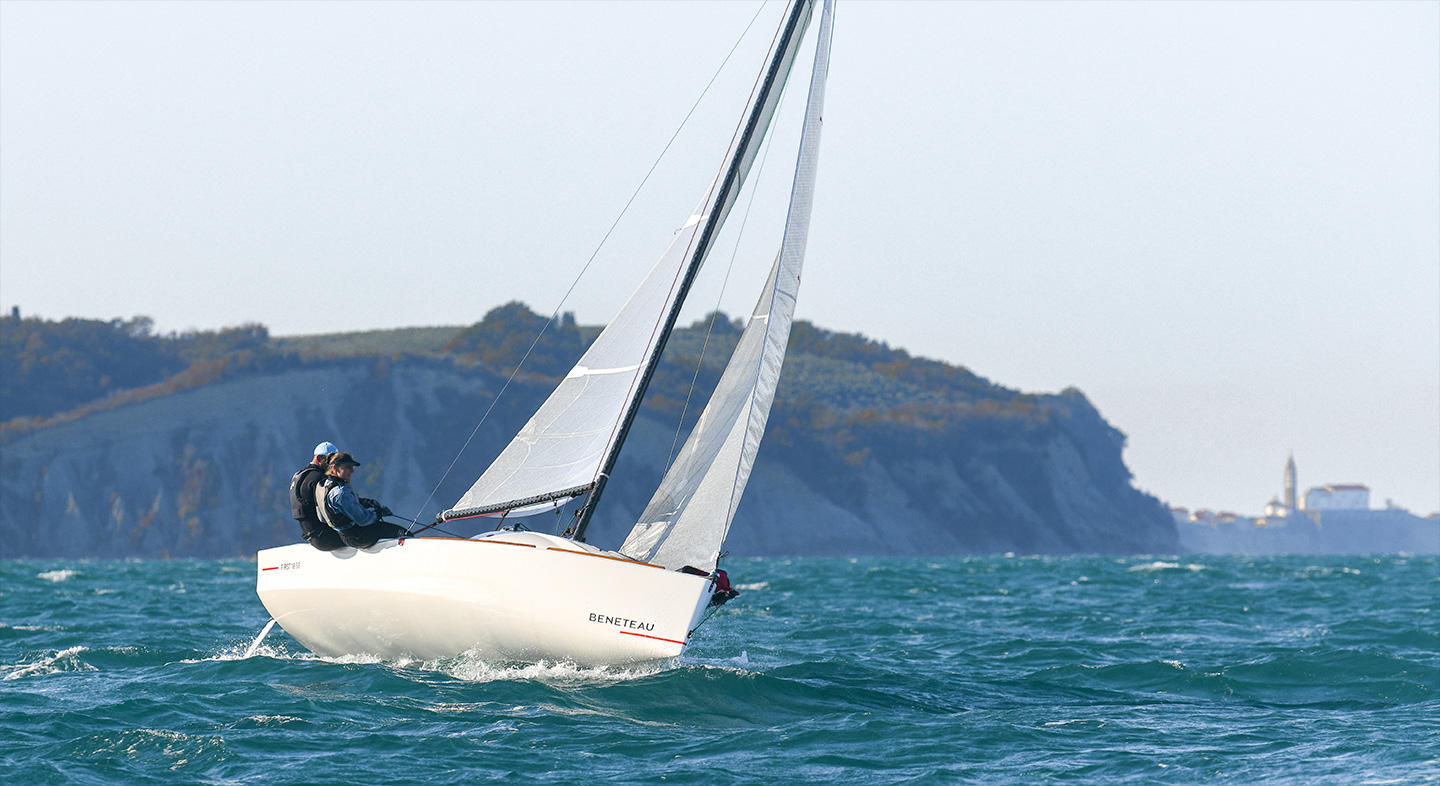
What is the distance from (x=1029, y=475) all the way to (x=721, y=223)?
11612cm

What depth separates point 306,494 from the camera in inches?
573

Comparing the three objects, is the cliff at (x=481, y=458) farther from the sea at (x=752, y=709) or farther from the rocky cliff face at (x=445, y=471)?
the sea at (x=752, y=709)

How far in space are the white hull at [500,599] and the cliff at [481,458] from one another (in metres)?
66.8

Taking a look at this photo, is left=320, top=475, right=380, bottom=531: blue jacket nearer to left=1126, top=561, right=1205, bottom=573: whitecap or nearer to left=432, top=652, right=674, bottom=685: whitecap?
left=432, top=652, right=674, bottom=685: whitecap

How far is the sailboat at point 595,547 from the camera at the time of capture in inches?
532

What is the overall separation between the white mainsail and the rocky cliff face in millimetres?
62896

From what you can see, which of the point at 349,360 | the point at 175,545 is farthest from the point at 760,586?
the point at 349,360

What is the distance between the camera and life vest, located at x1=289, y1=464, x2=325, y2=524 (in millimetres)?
14523

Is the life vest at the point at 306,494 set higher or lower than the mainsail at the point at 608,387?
lower

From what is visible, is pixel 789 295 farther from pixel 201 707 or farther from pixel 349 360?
pixel 349 360

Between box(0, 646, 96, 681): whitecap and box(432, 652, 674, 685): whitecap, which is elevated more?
box(432, 652, 674, 685): whitecap

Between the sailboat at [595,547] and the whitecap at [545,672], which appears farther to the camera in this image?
the whitecap at [545,672]

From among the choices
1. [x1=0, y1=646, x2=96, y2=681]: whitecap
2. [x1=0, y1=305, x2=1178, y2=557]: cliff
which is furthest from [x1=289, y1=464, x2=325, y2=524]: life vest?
[x1=0, y1=305, x2=1178, y2=557]: cliff

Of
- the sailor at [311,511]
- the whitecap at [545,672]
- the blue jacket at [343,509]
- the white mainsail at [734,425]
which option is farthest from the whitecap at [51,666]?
the white mainsail at [734,425]
